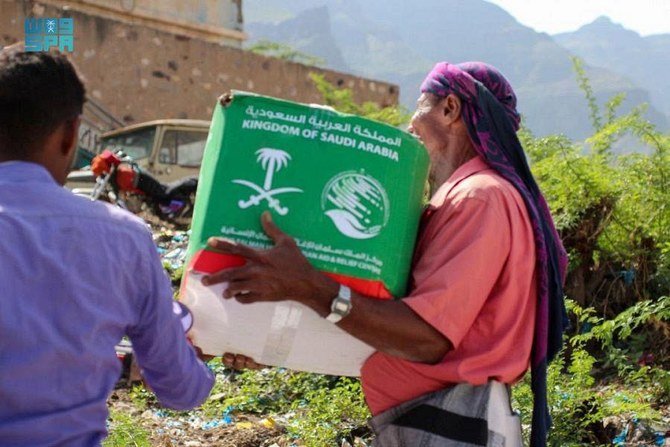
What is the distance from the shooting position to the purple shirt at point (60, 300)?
1.39 m

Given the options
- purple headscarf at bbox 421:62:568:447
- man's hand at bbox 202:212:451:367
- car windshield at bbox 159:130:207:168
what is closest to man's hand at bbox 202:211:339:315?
man's hand at bbox 202:212:451:367

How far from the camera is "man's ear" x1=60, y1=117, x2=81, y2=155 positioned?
4.97 ft

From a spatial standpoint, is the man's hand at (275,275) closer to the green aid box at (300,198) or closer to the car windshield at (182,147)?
the green aid box at (300,198)

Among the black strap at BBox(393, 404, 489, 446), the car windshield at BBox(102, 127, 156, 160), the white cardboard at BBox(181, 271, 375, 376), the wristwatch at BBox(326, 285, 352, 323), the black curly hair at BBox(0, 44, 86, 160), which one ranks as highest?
the black curly hair at BBox(0, 44, 86, 160)

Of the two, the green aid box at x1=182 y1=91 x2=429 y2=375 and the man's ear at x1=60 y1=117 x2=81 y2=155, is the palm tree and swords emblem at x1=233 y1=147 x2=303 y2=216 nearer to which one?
the green aid box at x1=182 y1=91 x2=429 y2=375

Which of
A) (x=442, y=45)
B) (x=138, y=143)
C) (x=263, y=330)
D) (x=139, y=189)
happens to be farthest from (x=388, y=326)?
(x=442, y=45)

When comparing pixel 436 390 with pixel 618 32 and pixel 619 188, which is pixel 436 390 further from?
pixel 618 32

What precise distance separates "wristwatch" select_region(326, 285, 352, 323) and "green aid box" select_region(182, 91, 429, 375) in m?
0.03

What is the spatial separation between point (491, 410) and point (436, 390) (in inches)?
4.7

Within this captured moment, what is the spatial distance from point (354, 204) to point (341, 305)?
19cm

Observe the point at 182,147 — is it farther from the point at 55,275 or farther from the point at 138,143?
the point at 55,275

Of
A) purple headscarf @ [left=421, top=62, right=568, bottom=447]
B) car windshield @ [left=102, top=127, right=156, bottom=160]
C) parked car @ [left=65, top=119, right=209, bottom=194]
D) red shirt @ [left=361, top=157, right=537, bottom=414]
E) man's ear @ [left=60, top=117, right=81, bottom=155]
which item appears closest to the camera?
man's ear @ [left=60, top=117, right=81, bottom=155]

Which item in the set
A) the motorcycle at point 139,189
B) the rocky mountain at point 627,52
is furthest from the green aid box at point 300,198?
the rocky mountain at point 627,52

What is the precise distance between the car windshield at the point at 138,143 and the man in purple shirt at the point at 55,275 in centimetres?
943
